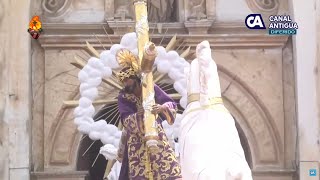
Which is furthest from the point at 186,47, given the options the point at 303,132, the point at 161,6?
the point at 303,132

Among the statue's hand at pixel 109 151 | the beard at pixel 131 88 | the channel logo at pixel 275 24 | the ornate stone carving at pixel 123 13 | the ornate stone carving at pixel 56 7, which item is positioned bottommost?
the statue's hand at pixel 109 151

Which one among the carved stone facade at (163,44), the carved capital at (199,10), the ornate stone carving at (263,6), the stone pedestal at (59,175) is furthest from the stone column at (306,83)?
the stone pedestal at (59,175)

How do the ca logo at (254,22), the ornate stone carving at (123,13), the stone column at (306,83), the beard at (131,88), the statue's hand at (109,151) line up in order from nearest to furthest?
the beard at (131,88), the statue's hand at (109,151), the stone column at (306,83), the ornate stone carving at (123,13), the ca logo at (254,22)

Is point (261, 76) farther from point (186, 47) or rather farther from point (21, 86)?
point (21, 86)

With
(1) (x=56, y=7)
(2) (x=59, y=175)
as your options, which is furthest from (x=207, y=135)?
(1) (x=56, y=7)

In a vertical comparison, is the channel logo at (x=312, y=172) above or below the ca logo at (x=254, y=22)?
below

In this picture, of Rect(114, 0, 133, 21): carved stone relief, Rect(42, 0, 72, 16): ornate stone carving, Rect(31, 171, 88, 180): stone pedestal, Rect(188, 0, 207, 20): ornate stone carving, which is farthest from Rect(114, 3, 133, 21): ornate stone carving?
Rect(31, 171, 88, 180): stone pedestal

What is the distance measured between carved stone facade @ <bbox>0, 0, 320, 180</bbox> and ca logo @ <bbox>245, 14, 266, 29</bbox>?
0.32 ft

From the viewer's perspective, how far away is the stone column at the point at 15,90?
38.8 feet

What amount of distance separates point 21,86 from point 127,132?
4565 millimetres

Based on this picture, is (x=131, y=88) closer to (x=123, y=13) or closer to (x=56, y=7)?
(x=123, y=13)

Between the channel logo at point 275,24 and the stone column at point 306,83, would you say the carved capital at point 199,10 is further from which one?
the stone column at point 306,83

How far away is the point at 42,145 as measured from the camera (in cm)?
1216

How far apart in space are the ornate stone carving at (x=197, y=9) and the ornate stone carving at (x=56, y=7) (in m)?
1.44
